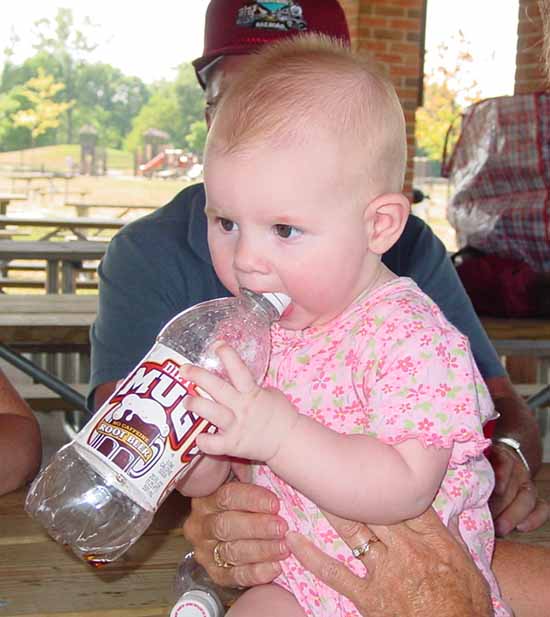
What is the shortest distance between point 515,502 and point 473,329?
47cm

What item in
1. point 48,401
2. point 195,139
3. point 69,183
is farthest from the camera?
point 69,183

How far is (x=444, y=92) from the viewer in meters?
12.7

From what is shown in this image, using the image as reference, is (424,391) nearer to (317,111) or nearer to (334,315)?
(334,315)

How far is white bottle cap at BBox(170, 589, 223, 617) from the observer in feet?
4.02

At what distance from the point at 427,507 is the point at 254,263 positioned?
37cm

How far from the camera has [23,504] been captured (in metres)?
1.61

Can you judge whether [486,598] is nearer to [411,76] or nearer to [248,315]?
[248,315]

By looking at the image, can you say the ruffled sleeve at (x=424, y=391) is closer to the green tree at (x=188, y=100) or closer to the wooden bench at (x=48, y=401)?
the wooden bench at (x=48, y=401)

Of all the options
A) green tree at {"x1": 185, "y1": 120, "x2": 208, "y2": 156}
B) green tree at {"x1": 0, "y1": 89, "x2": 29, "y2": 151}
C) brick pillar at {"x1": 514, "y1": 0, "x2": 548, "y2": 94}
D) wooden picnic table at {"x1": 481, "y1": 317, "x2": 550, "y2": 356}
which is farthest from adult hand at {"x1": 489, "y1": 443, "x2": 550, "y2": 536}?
green tree at {"x1": 0, "y1": 89, "x2": 29, "y2": 151}

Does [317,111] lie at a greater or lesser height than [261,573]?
greater

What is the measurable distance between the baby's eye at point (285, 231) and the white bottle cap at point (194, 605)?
495 mm

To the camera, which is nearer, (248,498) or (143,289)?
(248,498)

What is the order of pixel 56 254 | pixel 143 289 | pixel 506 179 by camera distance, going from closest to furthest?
1. pixel 143 289
2. pixel 506 179
3. pixel 56 254

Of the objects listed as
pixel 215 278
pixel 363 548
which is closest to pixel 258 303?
pixel 363 548
